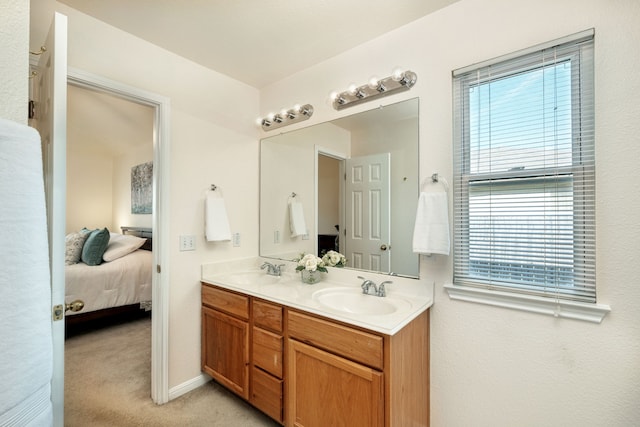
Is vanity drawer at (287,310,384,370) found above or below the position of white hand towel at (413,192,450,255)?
below

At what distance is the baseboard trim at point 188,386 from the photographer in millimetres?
2055

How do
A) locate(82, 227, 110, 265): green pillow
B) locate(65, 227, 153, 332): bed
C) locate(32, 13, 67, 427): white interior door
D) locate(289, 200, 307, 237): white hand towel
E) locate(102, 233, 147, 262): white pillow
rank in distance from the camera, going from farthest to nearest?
locate(102, 233, 147, 262): white pillow → locate(82, 227, 110, 265): green pillow → locate(65, 227, 153, 332): bed → locate(289, 200, 307, 237): white hand towel → locate(32, 13, 67, 427): white interior door

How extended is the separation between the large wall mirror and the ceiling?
488 millimetres

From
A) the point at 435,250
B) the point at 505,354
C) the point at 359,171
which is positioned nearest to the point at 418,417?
the point at 505,354

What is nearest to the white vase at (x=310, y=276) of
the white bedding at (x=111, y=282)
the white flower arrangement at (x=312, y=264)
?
the white flower arrangement at (x=312, y=264)

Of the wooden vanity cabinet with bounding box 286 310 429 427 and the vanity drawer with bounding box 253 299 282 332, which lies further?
the vanity drawer with bounding box 253 299 282 332

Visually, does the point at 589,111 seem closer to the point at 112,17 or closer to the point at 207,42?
the point at 207,42

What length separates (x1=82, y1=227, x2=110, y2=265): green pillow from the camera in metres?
3.35

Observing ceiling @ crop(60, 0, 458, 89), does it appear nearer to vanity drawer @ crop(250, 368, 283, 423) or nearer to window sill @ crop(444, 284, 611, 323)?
window sill @ crop(444, 284, 611, 323)

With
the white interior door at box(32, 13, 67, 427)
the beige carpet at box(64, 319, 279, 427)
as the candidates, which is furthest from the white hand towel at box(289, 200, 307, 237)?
the white interior door at box(32, 13, 67, 427)

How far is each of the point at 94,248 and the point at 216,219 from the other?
86.3 inches

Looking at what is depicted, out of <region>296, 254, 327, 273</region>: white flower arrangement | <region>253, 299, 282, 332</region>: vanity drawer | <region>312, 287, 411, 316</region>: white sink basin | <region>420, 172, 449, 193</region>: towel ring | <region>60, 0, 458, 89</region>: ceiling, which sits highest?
<region>60, 0, 458, 89</region>: ceiling

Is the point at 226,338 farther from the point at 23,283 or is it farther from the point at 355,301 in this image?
the point at 23,283

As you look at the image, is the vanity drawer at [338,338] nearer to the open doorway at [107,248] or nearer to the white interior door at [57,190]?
the white interior door at [57,190]
